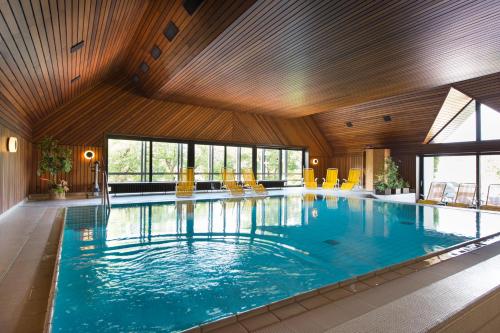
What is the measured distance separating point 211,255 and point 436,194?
25.9ft

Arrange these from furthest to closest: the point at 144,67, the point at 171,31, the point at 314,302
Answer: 1. the point at 144,67
2. the point at 171,31
3. the point at 314,302

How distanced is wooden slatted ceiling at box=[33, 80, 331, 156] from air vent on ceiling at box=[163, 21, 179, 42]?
4499mm

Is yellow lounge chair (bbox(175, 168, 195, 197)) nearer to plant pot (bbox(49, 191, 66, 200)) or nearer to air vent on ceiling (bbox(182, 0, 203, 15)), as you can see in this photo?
plant pot (bbox(49, 191, 66, 200))

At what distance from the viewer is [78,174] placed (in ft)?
29.6

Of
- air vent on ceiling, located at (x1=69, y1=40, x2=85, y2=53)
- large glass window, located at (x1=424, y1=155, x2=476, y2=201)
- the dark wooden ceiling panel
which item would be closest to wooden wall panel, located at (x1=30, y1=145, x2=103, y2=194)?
air vent on ceiling, located at (x1=69, y1=40, x2=85, y2=53)

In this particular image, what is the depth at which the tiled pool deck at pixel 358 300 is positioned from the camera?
174 centimetres

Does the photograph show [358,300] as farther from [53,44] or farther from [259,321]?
[53,44]

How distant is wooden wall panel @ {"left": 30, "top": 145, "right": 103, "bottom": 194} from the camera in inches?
331

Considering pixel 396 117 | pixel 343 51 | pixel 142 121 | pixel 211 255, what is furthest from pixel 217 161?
pixel 211 255

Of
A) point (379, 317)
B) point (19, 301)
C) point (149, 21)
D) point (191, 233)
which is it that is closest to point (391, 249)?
point (379, 317)

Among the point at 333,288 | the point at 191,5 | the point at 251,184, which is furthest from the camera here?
the point at 251,184

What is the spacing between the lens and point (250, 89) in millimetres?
8297

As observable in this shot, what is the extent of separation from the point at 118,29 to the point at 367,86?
617 cm

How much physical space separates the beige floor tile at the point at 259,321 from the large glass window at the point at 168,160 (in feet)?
29.7
